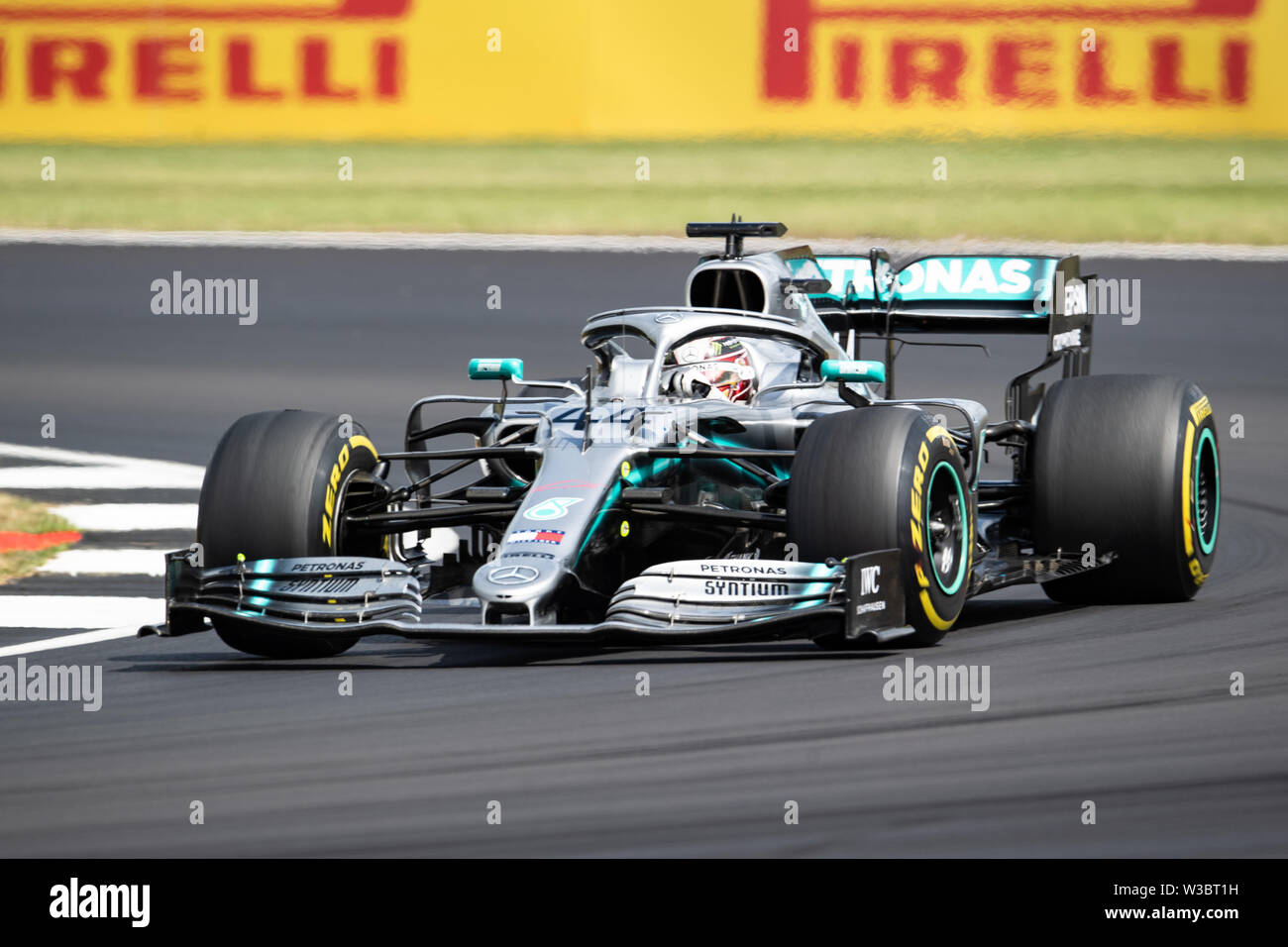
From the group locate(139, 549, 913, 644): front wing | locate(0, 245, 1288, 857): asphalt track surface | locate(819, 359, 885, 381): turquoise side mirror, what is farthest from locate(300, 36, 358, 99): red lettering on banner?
locate(139, 549, 913, 644): front wing

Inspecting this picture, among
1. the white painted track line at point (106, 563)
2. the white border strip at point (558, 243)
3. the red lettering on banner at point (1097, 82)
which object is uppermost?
the red lettering on banner at point (1097, 82)

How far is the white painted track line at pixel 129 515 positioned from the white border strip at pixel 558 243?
9820 mm

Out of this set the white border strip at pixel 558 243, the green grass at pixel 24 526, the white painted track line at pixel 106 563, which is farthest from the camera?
the white border strip at pixel 558 243

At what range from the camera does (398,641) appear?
31.3 ft

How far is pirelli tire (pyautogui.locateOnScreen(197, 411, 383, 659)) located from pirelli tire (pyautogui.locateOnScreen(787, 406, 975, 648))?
1874 millimetres

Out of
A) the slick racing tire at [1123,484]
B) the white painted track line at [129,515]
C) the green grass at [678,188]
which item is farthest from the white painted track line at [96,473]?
the green grass at [678,188]

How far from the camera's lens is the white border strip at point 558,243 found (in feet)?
74.1

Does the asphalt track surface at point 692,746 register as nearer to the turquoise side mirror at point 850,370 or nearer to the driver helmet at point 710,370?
the turquoise side mirror at point 850,370

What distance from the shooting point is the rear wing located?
37.4ft

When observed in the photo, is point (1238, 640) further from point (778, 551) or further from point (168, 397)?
point (168, 397)

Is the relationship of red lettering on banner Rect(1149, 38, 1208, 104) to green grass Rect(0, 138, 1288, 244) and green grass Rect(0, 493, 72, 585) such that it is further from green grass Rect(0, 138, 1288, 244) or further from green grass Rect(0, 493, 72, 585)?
green grass Rect(0, 493, 72, 585)

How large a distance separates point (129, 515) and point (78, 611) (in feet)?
8.37

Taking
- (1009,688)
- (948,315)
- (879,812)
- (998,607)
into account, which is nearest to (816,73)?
(948,315)

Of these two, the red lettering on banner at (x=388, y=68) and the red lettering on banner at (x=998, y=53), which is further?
the red lettering on banner at (x=388, y=68)
